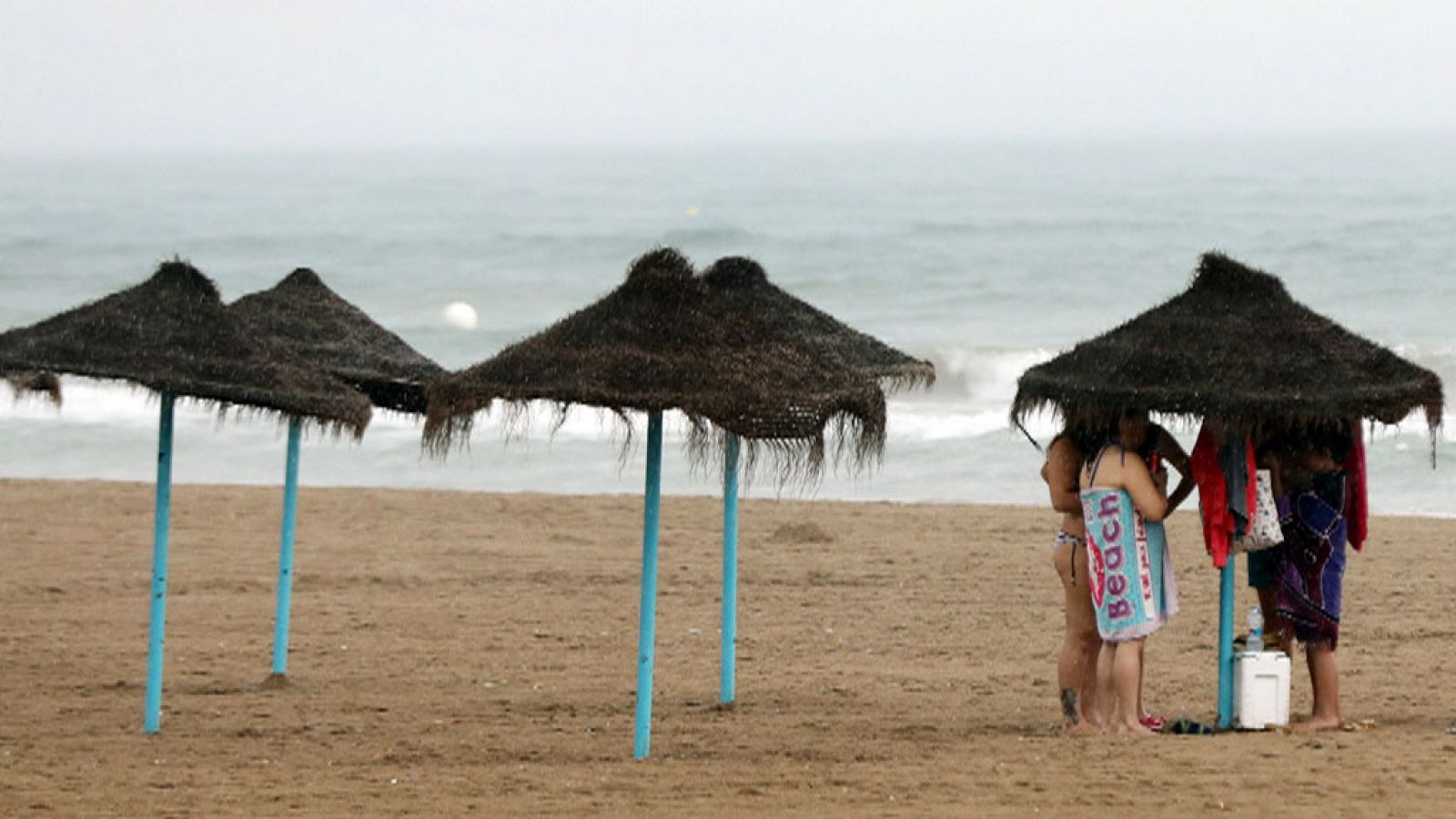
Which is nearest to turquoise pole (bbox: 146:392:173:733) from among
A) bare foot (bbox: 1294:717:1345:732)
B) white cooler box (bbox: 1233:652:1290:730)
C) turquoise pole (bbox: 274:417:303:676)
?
turquoise pole (bbox: 274:417:303:676)

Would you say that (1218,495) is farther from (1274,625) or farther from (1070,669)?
(1070,669)

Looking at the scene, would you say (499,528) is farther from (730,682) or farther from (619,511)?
(730,682)

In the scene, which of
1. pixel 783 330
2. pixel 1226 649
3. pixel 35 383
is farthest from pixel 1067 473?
pixel 35 383

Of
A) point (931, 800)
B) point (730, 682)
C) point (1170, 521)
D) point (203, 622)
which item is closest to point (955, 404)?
point (1170, 521)

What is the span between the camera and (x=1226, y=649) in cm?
Answer: 874

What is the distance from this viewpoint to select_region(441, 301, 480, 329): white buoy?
140 ft

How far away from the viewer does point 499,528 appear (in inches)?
657

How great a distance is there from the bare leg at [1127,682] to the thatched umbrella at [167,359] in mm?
3370

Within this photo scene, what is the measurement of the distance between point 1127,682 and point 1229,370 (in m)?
1.41

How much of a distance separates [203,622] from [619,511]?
5420 millimetres

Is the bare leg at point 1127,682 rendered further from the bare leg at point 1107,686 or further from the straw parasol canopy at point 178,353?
the straw parasol canopy at point 178,353

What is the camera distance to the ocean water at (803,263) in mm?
23078

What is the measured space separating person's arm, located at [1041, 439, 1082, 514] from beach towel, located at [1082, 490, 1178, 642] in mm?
175

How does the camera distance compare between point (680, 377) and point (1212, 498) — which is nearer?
point (680, 377)
